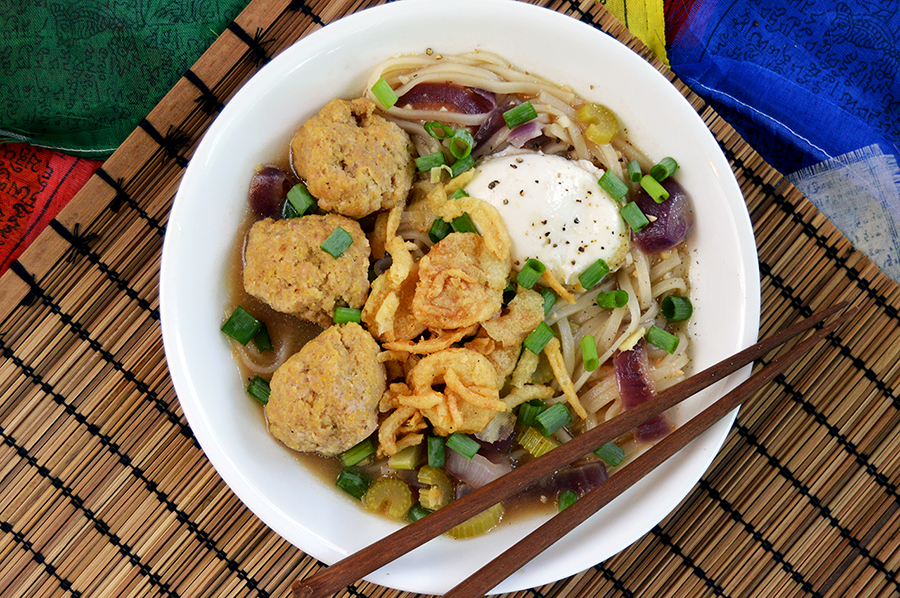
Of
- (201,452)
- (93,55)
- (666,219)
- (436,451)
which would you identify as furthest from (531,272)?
(93,55)

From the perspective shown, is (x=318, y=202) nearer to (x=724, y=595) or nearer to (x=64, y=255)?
(x=64, y=255)

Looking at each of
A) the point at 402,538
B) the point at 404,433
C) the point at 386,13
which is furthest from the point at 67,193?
the point at 402,538

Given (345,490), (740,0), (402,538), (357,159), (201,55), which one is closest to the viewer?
(402,538)

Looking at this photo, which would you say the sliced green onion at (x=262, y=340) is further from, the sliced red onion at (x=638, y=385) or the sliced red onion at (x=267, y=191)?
the sliced red onion at (x=638, y=385)

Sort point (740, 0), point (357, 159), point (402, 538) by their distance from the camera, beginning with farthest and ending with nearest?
point (740, 0) < point (357, 159) < point (402, 538)

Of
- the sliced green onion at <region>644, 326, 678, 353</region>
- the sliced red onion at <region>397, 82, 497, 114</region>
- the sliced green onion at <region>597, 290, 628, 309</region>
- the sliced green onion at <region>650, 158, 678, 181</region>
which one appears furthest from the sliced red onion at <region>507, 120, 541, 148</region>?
the sliced green onion at <region>644, 326, 678, 353</region>

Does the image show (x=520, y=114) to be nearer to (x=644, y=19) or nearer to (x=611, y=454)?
(x=644, y=19)
